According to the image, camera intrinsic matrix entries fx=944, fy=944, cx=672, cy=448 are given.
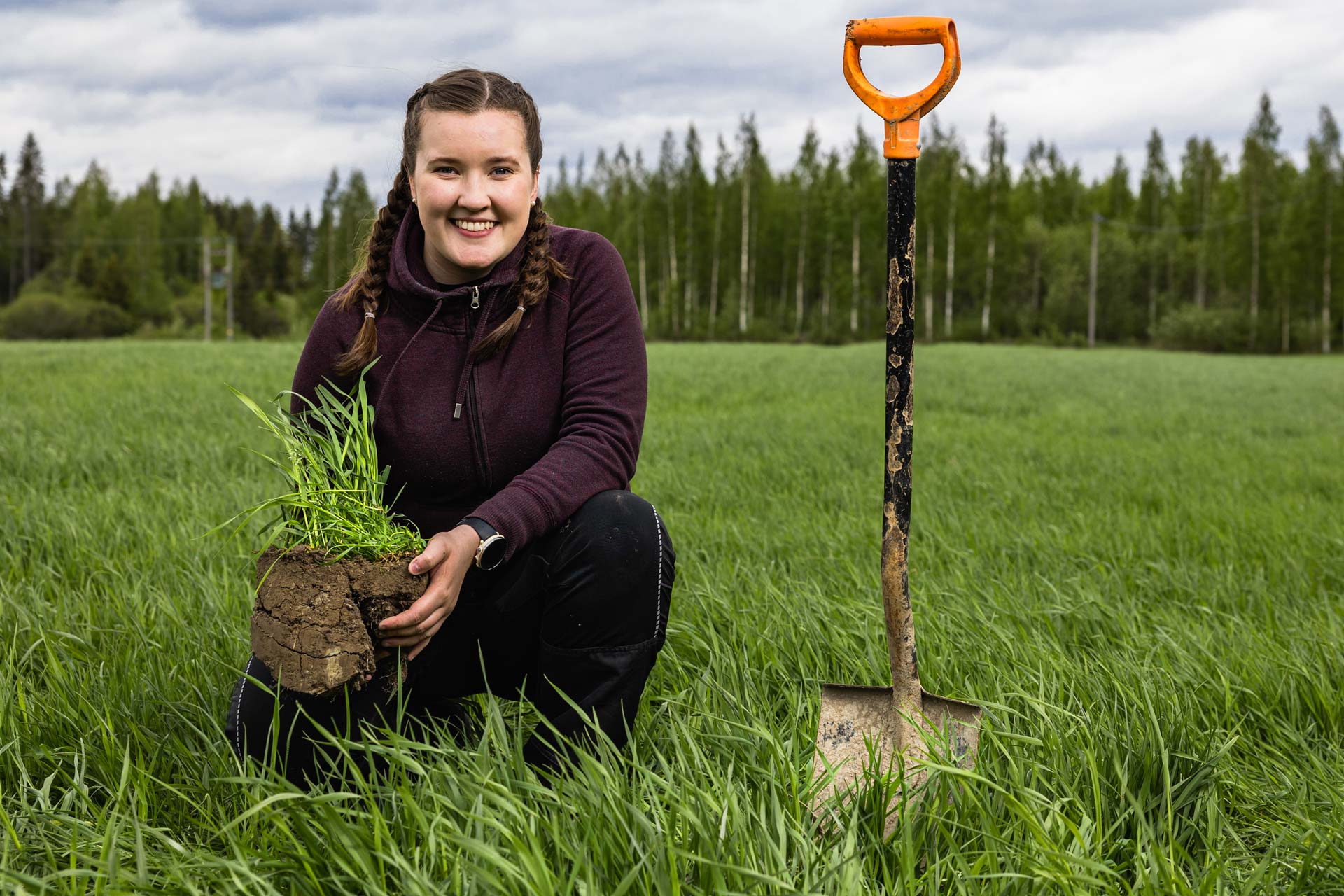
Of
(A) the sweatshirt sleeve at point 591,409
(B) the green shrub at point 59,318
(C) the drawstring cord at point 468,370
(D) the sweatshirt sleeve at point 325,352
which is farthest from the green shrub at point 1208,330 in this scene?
(B) the green shrub at point 59,318

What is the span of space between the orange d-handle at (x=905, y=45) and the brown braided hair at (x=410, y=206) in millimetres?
779

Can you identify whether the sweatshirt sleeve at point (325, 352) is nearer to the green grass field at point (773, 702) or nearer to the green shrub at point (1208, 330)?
the green grass field at point (773, 702)

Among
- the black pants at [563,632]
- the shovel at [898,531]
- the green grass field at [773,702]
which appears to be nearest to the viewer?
the green grass field at [773,702]

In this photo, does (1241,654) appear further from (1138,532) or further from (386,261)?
(386,261)

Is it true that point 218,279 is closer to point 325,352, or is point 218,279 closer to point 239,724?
point 325,352

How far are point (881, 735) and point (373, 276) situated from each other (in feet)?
5.04

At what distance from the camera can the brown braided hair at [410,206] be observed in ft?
6.87

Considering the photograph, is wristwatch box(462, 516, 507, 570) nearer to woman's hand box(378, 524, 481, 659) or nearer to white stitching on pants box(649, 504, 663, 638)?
woman's hand box(378, 524, 481, 659)

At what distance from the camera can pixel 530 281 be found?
2182mm

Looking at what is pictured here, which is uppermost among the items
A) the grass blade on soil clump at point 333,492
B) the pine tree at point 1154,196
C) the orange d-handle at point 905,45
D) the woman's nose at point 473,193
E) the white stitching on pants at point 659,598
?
the pine tree at point 1154,196

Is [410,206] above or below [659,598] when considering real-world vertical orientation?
above

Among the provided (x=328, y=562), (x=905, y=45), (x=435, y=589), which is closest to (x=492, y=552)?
(x=435, y=589)

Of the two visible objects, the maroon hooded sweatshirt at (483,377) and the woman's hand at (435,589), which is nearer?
the woman's hand at (435,589)

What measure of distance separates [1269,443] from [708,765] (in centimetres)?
749
